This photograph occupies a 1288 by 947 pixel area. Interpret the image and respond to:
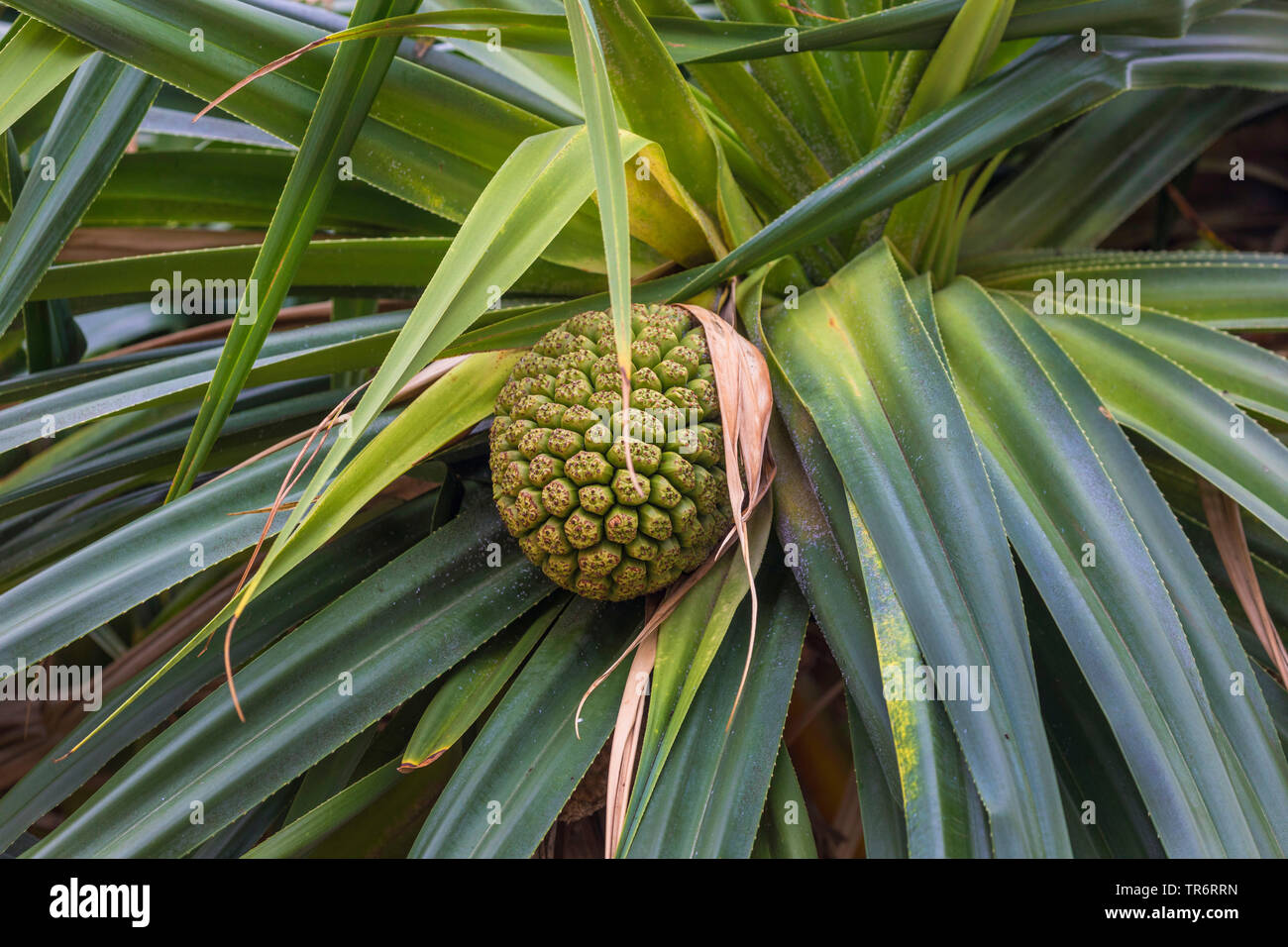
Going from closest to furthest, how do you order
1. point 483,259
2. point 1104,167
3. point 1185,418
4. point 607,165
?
point 607,165 → point 483,259 → point 1185,418 → point 1104,167

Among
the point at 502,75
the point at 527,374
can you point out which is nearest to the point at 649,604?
the point at 527,374

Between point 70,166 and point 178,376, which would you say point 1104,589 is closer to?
point 178,376

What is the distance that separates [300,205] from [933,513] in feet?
1.69

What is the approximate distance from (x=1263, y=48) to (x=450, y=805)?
113 cm

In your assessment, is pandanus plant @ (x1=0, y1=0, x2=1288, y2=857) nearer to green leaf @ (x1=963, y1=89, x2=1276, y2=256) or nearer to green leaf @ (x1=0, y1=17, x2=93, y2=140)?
green leaf @ (x1=0, y1=17, x2=93, y2=140)

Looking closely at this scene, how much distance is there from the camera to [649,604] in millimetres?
746

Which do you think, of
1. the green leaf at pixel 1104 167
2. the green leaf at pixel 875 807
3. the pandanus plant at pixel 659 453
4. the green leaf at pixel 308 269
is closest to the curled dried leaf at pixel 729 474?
the pandanus plant at pixel 659 453

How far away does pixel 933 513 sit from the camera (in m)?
0.62

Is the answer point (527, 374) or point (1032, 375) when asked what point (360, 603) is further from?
point (1032, 375)

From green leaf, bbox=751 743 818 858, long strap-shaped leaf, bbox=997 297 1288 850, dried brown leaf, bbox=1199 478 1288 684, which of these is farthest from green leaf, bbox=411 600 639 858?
dried brown leaf, bbox=1199 478 1288 684

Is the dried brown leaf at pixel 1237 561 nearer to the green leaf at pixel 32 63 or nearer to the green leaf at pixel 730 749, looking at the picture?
the green leaf at pixel 730 749

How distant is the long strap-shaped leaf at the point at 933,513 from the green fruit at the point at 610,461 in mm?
101

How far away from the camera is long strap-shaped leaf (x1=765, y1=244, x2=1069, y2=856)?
53 cm


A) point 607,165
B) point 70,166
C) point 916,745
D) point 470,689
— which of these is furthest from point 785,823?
point 70,166
